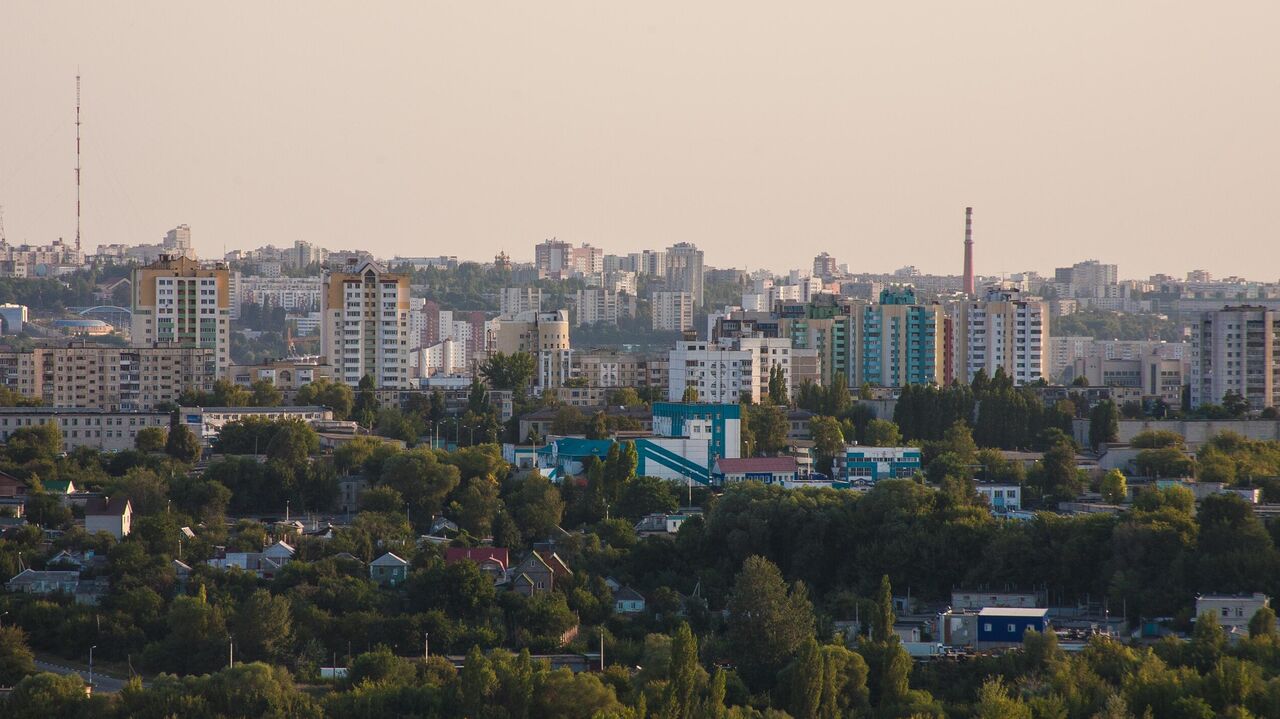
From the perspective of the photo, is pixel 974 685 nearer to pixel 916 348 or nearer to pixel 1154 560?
pixel 1154 560

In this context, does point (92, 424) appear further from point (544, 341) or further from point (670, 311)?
point (670, 311)

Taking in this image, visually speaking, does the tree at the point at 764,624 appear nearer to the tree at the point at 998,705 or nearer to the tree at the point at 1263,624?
the tree at the point at 998,705

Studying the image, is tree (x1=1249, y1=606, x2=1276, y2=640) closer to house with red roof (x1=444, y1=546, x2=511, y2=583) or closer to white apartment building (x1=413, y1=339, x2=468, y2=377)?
house with red roof (x1=444, y1=546, x2=511, y2=583)

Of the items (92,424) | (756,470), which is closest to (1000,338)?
(756,470)

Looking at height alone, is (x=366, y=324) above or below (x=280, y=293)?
below

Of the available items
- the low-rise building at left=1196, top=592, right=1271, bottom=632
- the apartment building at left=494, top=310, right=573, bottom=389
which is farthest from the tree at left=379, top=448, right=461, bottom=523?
the apartment building at left=494, top=310, right=573, bottom=389
